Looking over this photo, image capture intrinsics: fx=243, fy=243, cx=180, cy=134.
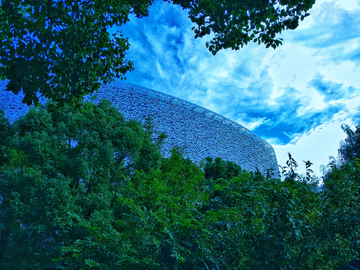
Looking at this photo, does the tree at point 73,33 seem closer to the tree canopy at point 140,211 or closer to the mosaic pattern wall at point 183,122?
the tree canopy at point 140,211

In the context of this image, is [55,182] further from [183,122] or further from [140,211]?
[183,122]

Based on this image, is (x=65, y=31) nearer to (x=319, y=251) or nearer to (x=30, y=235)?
(x=319, y=251)

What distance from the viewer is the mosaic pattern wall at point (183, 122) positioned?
60.2 ft

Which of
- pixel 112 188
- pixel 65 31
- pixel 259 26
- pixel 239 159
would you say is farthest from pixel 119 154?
pixel 239 159

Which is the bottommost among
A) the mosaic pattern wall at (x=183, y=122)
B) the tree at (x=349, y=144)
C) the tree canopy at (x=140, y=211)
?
the tree canopy at (x=140, y=211)

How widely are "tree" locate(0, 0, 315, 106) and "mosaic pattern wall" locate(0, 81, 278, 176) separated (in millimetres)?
13221

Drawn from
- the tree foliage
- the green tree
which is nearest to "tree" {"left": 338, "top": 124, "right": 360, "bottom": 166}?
the green tree

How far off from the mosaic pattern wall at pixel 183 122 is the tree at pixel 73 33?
13221 millimetres

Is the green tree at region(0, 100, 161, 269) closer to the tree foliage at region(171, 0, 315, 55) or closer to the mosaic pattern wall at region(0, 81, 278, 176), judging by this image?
the tree foliage at region(171, 0, 315, 55)

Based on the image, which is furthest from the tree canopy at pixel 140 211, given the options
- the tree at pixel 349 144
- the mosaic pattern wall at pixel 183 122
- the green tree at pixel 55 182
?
the tree at pixel 349 144

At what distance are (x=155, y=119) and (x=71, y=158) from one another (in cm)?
1314

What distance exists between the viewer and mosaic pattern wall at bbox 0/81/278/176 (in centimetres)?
1836

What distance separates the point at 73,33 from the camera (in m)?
2.83

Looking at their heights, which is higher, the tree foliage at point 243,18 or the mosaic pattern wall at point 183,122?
the mosaic pattern wall at point 183,122
